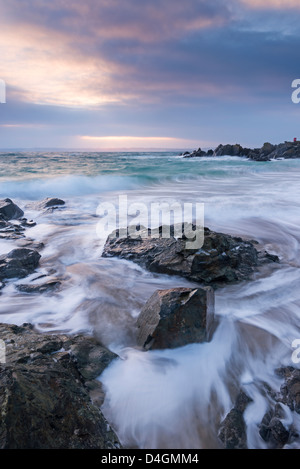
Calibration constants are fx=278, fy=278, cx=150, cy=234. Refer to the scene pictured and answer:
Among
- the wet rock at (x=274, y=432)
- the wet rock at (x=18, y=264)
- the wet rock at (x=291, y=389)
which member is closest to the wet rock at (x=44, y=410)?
the wet rock at (x=274, y=432)

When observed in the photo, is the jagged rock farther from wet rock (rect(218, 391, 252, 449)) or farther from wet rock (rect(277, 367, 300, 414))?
wet rock (rect(218, 391, 252, 449))

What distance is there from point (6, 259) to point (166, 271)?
8.66ft

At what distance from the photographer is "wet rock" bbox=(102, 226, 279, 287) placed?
4.28 metres

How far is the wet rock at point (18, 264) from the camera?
4.41 meters

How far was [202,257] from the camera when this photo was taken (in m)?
4.30

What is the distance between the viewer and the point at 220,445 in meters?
2.07

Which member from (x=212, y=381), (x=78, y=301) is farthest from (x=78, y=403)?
(x=78, y=301)

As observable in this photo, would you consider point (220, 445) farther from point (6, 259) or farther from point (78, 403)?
point (6, 259)

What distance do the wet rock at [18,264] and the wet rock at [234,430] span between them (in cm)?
361

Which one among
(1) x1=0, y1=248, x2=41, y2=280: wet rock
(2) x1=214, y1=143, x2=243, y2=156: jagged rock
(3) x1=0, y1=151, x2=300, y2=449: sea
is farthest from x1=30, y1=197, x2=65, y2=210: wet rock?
A: (2) x1=214, y1=143, x2=243, y2=156: jagged rock

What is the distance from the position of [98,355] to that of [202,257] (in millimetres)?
2237

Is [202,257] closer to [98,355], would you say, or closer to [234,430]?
[98,355]

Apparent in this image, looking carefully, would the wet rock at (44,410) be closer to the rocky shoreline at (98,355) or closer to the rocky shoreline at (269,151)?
the rocky shoreline at (98,355)

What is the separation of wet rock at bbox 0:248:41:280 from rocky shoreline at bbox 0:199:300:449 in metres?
0.01
